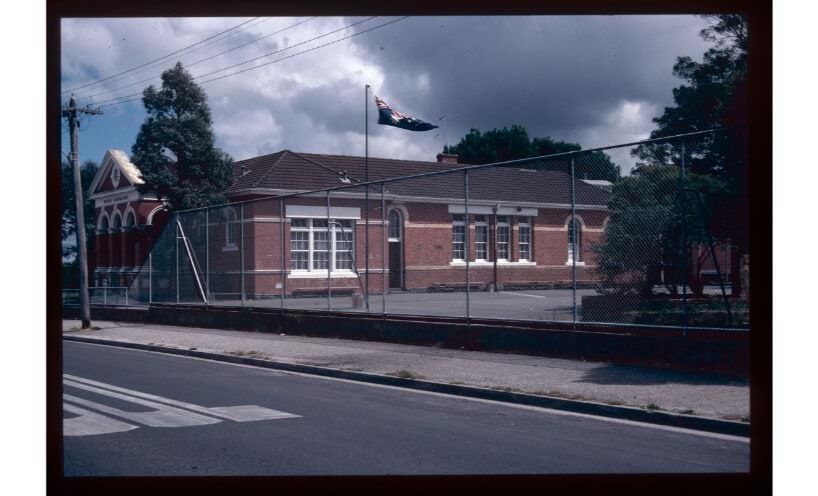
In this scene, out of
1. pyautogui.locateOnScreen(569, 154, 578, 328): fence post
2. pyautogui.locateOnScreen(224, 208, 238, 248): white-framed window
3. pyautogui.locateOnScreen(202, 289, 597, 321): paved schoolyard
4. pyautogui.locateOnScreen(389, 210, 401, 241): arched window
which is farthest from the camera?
pyautogui.locateOnScreen(224, 208, 238, 248): white-framed window

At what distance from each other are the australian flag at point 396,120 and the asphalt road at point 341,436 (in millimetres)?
15469

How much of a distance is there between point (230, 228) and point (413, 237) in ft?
19.1

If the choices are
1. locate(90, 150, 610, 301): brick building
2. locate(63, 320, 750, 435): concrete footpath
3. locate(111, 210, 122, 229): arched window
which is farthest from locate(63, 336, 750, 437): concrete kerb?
locate(111, 210, 122, 229): arched window

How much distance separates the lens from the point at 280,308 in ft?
73.0

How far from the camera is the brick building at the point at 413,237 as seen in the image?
56.7 ft

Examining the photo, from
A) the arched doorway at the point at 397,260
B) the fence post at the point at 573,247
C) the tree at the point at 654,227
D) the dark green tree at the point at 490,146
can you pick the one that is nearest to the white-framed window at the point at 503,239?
the arched doorway at the point at 397,260

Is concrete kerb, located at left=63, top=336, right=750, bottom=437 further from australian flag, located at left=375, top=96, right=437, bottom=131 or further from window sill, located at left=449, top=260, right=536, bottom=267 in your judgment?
australian flag, located at left=375, top=96, right=437, bottom=131

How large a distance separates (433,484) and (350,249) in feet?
48.4

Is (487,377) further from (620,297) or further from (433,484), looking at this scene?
(433,484)

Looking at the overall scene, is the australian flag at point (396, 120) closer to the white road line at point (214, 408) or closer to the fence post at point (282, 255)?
the fence post at point (282, 255)

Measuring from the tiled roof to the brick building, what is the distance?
0.26 feet

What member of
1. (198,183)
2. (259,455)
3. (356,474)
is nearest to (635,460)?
(356,474)

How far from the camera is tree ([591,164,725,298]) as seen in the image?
13.1 metres

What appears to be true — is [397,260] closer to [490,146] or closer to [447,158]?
[447,158]
